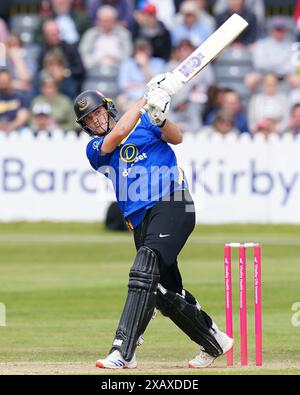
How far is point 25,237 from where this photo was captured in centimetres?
1728

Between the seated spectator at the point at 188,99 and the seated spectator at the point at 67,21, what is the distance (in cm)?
188

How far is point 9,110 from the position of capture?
19.3m

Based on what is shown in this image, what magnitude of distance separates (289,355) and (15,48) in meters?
12.7

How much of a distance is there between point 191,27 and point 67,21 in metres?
2.19

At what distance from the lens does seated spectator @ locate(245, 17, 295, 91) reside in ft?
66.9

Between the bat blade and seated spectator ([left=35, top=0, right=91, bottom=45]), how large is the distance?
42.7 feet

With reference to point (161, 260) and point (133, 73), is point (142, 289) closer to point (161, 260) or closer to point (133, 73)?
point (161, 260)

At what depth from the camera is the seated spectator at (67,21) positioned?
2111 cm

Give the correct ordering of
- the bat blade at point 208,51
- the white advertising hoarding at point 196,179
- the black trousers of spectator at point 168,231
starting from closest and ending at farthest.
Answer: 1. the black trousers of spectator at point 168,231
2. the bat blade at point 208,51
3. the white advertising hoarding at point 196,179

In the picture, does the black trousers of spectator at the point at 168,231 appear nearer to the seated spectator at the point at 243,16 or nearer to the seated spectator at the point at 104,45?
the seated spectator at the point at 243,16

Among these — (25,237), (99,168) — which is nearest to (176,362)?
(99,168)

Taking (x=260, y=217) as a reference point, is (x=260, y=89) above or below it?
above

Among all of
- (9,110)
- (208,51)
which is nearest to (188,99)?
(9,110)

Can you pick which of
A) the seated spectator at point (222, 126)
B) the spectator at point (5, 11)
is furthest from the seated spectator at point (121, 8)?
the seated spectator at point (222, 126)
